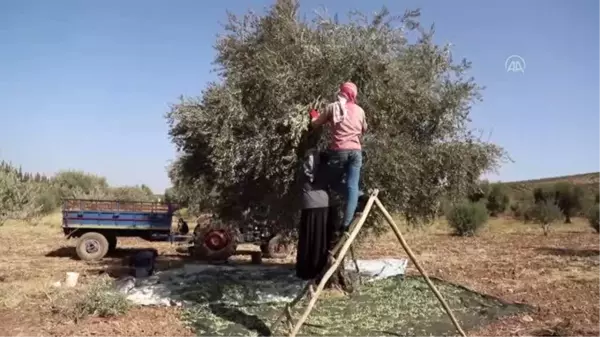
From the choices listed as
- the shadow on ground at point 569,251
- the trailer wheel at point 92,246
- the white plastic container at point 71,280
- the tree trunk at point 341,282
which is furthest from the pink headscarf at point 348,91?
the shadow on ground at point 569,251

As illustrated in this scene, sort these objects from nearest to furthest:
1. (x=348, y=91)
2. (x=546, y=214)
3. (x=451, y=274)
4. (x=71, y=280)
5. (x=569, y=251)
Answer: (x=348, y=91)
(x=71, y=280)
(x=451, y=274)
(x=569, y=251)
(x=546, y=214)

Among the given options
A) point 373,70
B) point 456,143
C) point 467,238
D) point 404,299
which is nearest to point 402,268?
point 404,299

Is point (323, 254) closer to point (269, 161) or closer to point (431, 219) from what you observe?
point (269, 161)

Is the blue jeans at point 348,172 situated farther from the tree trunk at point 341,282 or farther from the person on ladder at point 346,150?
the tree trunk at point 341,282

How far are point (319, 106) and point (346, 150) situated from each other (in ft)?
8.19

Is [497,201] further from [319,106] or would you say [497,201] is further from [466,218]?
[319,106]

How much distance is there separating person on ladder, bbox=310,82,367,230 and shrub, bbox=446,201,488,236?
19.9 metres

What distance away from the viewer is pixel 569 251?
1805 centimetres

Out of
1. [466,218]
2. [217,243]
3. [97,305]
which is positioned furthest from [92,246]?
[466,218]

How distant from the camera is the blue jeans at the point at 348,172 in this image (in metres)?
5.82

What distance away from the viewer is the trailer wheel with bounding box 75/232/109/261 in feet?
51.8

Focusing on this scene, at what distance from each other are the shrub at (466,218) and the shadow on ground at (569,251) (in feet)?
19.7

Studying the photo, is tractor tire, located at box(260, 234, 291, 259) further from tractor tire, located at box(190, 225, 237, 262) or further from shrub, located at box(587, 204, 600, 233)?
shrub, located at box(587, 204, 600, 233)

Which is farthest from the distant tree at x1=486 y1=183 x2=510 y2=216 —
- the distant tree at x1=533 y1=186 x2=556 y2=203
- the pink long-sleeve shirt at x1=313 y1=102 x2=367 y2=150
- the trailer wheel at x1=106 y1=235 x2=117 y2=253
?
the pink long-sleeve shirt at x1=313 y1=102 x2=367 y2=150
